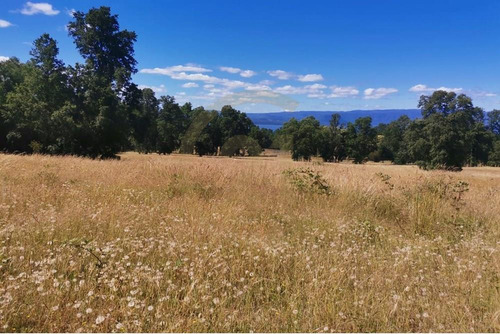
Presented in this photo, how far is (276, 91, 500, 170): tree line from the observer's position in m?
46.7

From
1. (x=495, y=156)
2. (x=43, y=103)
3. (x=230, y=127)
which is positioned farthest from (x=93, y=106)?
(x=495, y=156)

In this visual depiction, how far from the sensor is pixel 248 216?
5039 mm

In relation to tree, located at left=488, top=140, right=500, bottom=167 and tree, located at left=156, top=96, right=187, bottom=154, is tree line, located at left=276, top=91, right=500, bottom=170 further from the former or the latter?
tree, located at left=156, top=96, right=187, bottom=154

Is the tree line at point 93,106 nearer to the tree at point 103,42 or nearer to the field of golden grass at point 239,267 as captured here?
the tree at point 103,42

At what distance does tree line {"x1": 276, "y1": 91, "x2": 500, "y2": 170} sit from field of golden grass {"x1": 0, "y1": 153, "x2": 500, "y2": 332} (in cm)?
3768

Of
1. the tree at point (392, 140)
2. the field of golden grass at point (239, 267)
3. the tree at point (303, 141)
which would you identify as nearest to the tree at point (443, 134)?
the tree at point (303, 141)

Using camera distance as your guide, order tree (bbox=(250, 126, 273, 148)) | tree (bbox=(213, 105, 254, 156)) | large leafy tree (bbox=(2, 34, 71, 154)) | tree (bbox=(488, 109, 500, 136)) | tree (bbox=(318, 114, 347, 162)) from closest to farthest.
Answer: large leafy tree (bbox=(2, 34, 71, 154))
tree (bbox=(213, 105, 254, 156))
tree (bbox=(318, 114, 347, 162))
tree (bbox=(250, 126, 273, 148))
tree (bbox=(488, 109, 500, 136))

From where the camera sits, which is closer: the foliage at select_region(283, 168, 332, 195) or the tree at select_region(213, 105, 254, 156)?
the foliage at select_region(283, 168, 332, 195)

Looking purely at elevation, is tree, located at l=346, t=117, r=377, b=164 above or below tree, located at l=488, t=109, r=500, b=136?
below

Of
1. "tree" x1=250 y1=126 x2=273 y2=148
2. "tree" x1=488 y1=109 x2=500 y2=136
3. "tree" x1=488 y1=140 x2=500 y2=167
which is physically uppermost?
"tree" x1=488 y1=109 x2=500 y2=136

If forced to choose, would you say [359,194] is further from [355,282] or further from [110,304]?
[110,304]

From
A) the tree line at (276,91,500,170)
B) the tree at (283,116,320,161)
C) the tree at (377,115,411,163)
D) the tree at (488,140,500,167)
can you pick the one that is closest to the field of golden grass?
the tree line at (276,91,500,170)

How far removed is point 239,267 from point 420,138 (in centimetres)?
5518

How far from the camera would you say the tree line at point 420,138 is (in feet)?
153
